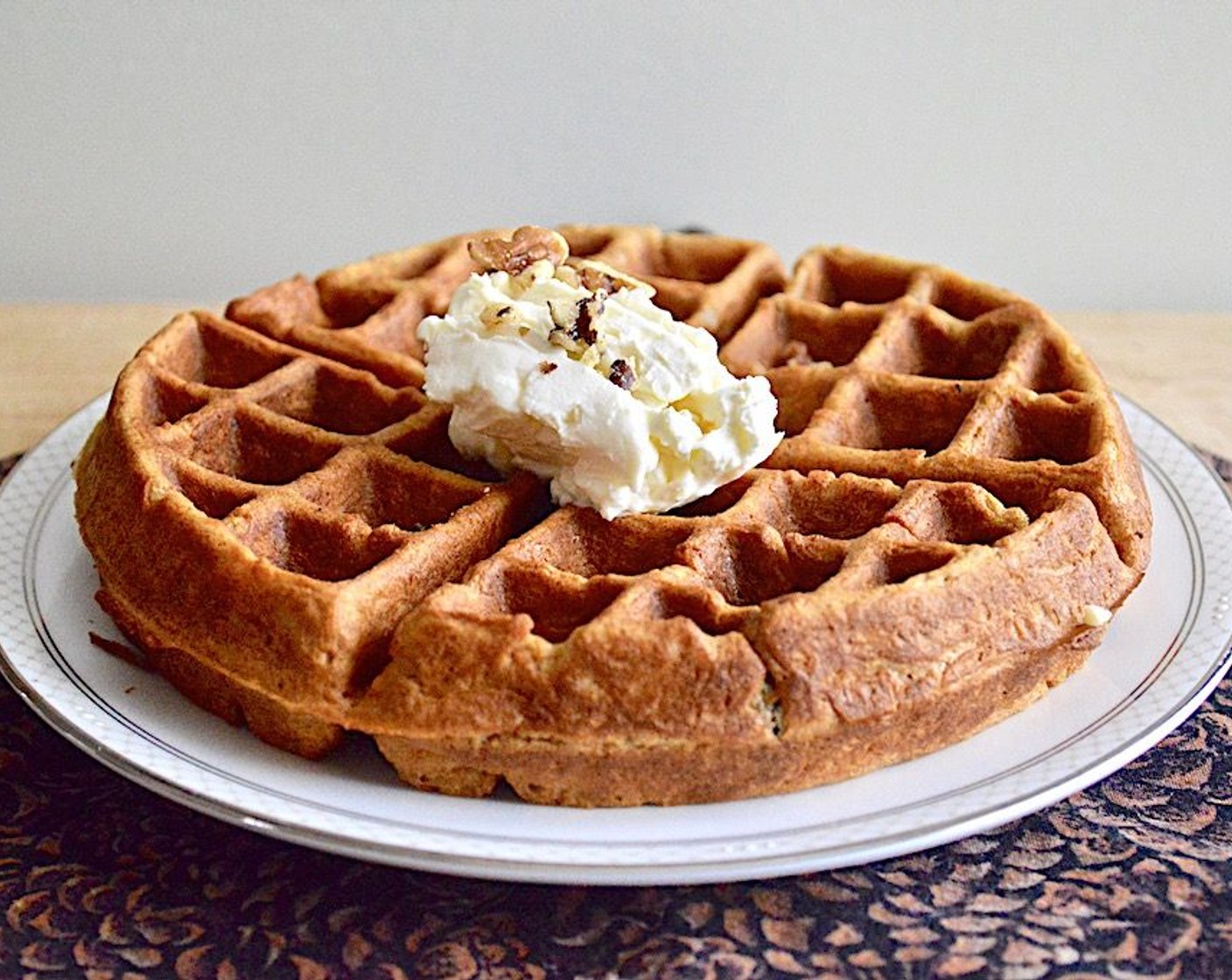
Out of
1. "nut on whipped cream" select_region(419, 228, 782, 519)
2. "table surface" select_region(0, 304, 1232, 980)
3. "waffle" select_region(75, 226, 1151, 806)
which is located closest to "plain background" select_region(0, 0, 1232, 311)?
"waffle" select_region(75, 226, 1151, 806)

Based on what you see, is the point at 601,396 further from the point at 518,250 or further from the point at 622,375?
the point at 518,250

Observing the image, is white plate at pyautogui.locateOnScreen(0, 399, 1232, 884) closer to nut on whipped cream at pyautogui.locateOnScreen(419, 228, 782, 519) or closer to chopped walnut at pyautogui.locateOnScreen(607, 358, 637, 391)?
nut on whipped cream at pyautogui.locateOnScreen(419, 228, 782, 519)

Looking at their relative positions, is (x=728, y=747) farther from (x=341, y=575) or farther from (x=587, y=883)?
(x=341, y=575)

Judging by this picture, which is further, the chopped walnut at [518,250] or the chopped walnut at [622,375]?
the chopped walnut at [518,250]

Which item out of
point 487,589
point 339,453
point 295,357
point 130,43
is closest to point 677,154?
point 130,43

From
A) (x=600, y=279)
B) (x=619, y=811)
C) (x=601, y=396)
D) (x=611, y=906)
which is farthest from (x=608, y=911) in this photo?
A: (x=600, y=279)

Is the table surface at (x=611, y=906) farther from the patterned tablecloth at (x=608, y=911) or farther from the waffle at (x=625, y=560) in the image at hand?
the waffle at (x=625, y=560)

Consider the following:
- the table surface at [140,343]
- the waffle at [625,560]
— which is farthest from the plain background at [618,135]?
the waffle at [625,560]

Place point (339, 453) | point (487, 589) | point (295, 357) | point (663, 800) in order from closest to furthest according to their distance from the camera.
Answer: point (663, 800) < point (487, 589) < point (339, 453) < point (295, 357)
